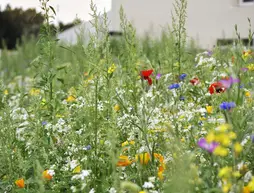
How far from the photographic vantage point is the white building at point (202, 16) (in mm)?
11344

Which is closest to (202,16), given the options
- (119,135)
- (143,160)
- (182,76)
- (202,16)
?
(202,16)

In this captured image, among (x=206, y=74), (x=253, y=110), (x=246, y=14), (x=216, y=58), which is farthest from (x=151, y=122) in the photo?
(x=246, y=14)

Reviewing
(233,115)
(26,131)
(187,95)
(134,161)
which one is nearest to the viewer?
(233,115)

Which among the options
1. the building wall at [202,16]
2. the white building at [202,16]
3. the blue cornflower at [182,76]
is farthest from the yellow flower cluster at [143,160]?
the building wall at [202,16]

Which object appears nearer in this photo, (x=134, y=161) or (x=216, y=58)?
(x=134, y=161)

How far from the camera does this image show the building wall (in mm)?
11352

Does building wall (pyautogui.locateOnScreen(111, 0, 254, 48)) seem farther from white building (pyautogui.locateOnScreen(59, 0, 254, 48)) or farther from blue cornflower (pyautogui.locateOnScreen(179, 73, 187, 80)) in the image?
blue cornflower (pyautogui.locateOnScreen(179, 73, 187, 80))

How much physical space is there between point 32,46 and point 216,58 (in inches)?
262

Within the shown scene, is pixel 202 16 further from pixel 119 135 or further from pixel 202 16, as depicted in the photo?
pixel 119 135

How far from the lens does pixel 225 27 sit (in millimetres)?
11539

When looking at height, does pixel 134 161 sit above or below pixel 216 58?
below

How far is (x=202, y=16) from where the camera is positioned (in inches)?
465

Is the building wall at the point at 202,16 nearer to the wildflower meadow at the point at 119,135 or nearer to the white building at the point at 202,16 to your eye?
the white building at the point at 202,16

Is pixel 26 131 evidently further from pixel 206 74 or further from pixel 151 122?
pixel 206 74
